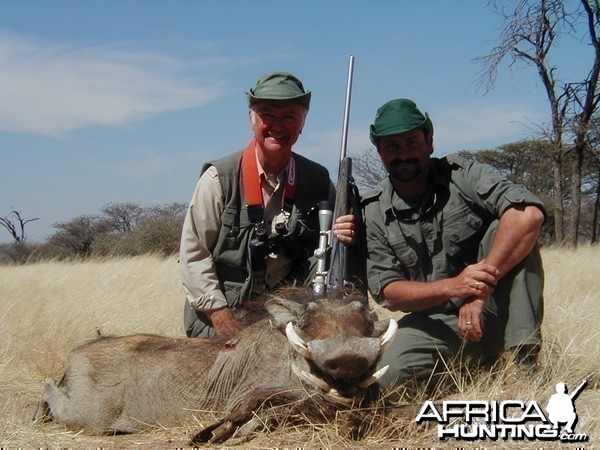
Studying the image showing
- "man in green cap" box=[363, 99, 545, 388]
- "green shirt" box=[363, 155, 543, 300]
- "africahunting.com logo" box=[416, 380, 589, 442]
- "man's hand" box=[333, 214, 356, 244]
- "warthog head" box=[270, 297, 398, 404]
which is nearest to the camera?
"warthog head" box=[270, 297, 398, 404]

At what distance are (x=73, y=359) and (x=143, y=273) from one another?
6125 millimetres

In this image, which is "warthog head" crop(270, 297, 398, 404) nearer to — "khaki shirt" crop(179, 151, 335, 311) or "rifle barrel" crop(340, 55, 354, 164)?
"khaki shirt" crop(179, 151, 335, 311)

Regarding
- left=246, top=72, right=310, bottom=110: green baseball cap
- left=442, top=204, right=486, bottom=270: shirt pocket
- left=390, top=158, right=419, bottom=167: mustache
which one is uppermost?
left=246, top=72, right=310, bottom=110: green baseball cap

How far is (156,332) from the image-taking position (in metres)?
6.11

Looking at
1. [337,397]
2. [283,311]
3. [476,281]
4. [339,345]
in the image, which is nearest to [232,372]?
[283,311]

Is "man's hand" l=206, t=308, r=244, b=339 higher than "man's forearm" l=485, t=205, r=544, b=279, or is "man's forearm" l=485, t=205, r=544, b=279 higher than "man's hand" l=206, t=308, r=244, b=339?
"man's forearm" l=485, t=205, r=544, b=279

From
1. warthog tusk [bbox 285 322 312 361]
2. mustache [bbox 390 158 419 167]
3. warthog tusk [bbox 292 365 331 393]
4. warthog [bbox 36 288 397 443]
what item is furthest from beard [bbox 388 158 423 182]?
warthog tusk [bbox 292 365 331 393]

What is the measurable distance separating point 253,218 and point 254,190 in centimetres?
17

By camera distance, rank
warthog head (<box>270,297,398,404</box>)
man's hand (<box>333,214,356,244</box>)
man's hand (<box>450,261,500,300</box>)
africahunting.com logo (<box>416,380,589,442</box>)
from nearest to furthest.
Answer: warthog head (<box>270,297,398,404</box>) < africahunting.com logo (<box>416,380,589,442</box>) < man's hand (<box>450,261,500,300</box>) < man's hand (<box>333,214,356,244</box>)

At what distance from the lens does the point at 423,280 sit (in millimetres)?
4336

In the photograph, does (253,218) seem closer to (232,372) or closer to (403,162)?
(403,162)

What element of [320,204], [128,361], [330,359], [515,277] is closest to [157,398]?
[128,361]

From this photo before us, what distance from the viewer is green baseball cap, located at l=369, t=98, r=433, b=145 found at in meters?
4.16

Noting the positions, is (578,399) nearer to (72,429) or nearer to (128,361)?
(128,361)
